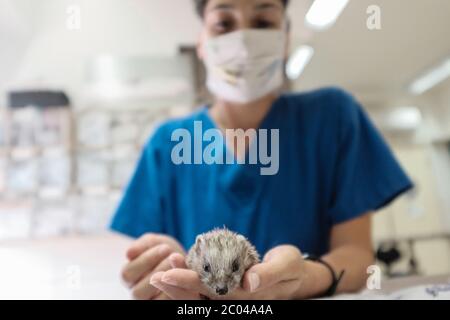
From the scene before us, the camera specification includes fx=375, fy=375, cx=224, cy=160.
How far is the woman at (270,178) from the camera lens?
1.25 ft

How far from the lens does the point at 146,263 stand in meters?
0.37

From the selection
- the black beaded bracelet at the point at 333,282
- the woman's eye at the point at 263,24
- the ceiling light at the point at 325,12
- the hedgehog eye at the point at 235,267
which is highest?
the ceiling light at the point at 325,12

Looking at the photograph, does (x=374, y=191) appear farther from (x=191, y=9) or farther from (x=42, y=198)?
(x=42, y=198)

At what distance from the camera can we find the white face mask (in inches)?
15.5

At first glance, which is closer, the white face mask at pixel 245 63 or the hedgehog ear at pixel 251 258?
the hedgehog ear at pixel 251 258

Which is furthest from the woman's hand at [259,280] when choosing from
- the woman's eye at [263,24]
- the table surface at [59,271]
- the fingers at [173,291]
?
the woman's eye at [263,24]

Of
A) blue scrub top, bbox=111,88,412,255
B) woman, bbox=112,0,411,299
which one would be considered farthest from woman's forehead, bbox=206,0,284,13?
blue scrub top, bbox=111,88,412,255


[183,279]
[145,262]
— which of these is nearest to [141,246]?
[145,262]

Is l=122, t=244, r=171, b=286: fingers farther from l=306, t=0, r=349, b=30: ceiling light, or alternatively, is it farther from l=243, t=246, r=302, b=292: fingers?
l=306, t=0, r=349, b=30: ceiling light

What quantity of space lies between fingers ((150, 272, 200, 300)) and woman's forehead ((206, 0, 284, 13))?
0.28 m

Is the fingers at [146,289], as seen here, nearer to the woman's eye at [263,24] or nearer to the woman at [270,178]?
the woman at [270,178]

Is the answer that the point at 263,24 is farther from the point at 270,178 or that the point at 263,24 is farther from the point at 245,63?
the point at 270,178

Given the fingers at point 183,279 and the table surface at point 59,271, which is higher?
→ the fingers at point 183,279

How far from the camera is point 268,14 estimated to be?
0.41 meters
